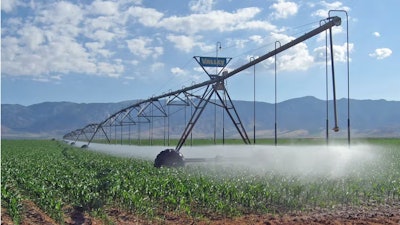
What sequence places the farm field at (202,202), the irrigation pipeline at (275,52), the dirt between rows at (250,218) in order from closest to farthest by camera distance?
the dirt between rows at (250,218) → the farm field at (202,202) → the irrigation pipeline at (275,52)

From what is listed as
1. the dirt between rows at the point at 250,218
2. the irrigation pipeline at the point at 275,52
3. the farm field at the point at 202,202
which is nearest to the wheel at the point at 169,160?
the irrigation pipeline at the point at 275,52

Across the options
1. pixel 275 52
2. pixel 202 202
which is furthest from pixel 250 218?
pixel 275 52

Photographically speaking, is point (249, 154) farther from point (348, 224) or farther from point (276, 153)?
point (348, 224)

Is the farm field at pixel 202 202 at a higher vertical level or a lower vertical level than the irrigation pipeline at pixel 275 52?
lower

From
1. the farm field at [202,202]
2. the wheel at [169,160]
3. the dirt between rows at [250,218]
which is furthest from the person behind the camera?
the wheel at [169,160]

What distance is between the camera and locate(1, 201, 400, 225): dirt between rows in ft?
44.1

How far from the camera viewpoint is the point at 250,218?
14109 millimetres

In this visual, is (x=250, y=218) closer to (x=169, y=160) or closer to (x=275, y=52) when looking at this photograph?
(x=275, y=52)

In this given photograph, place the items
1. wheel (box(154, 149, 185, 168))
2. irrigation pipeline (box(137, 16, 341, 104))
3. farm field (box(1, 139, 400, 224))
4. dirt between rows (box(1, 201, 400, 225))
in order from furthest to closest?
1. wheel (box(154, 149, 185, 168))
2. irrigation pipeline (box(137, 16, 341, 104))
3. farm field (box(1, 139, 400, 224))
4. dirt between rows (box(1, 201, 400, 225))

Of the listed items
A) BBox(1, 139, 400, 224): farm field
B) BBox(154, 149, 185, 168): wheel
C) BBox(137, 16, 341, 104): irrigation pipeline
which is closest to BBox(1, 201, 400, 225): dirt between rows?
BBox(1, 139, 400, 224): farm field

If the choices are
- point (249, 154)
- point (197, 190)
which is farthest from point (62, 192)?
point (249, 154)

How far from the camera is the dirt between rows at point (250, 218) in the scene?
13.4 meters

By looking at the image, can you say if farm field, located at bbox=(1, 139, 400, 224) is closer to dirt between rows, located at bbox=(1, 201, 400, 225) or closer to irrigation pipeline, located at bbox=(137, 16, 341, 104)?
dirt between rows, located at bbox=(1, 201, 400, 225)

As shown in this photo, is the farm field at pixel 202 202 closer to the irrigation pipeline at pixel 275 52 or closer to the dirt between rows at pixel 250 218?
the dirt between rows at pixel 250 218
